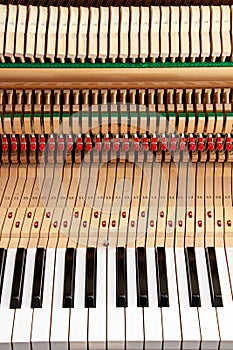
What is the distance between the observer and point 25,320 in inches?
91.0

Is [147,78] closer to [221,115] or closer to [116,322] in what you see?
[221,115]

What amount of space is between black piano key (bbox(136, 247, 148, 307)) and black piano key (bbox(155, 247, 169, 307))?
0.05 m

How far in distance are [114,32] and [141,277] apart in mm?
951

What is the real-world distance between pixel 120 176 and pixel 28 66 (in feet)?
2.21

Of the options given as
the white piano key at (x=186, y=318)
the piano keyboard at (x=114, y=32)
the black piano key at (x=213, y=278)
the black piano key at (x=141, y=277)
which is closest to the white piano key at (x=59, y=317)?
the black piano key at (x=141, y=277)

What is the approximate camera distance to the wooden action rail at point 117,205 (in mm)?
2596

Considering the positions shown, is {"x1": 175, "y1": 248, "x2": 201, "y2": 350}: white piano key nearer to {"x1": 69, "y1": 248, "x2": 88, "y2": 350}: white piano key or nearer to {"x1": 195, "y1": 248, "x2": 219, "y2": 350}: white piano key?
{"x1": 195, "y1": 248, "x2": 219, "y2": 350}: white piano key

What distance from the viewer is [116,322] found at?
231 cm

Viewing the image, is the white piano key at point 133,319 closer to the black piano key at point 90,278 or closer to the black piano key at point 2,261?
the black piano key at point 90,278

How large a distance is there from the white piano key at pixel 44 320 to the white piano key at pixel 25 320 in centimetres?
2

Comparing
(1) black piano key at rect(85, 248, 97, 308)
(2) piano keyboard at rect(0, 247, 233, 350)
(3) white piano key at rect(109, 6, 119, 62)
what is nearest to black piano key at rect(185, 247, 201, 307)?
(2) piano keyboard at rect(0, 247, 233, 350)

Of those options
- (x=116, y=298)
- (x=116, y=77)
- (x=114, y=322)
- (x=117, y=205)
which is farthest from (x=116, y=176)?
(x=114, y=322)

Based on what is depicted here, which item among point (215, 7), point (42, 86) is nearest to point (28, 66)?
point (42, 86)

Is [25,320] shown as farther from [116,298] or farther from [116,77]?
[116,77]
